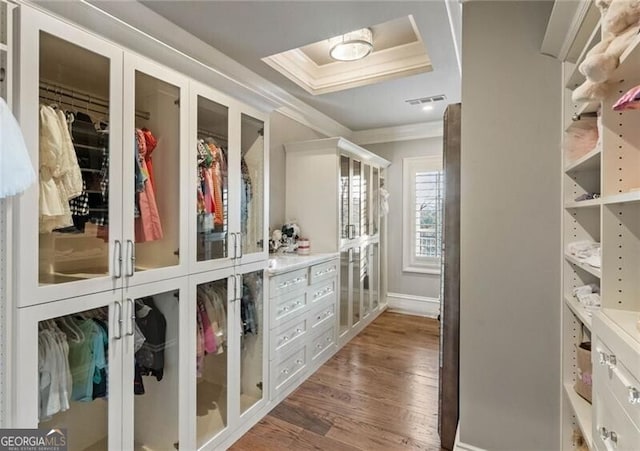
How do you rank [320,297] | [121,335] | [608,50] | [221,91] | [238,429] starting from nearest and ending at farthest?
1. [608,50]
2. [121,335]
3. [221,91]
4. [238,429]
5. [320,297]

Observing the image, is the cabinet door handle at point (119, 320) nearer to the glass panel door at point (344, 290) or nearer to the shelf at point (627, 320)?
the shelf at point (627, 320)

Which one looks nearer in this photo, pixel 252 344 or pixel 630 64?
pixel 630 64

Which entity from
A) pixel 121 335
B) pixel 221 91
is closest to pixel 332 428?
pixel 121 335

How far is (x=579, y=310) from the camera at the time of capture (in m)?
1.30

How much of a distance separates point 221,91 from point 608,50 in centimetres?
168

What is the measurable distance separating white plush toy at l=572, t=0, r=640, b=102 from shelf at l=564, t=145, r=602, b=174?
12.3 inches

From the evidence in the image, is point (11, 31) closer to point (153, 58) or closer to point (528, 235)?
point (153, 58)

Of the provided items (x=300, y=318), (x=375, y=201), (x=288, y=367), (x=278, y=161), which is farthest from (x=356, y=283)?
(x=278, y=161)

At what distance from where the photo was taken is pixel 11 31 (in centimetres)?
107

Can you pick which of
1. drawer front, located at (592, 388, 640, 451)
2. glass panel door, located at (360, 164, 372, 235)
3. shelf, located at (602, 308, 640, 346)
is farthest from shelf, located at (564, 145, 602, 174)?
glass panel door, located at (360, 164, 372, 235)

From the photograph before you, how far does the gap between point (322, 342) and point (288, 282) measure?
33.8 inches

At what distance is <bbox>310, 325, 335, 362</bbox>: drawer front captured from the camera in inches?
110

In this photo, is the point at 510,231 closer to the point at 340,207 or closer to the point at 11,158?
the point at 340,207

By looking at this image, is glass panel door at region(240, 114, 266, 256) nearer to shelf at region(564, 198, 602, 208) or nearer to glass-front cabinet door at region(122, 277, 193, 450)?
glass-front cabinet door at region(122, 277, 193, 450)
